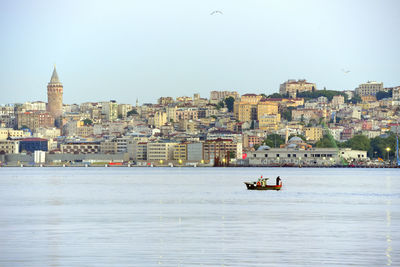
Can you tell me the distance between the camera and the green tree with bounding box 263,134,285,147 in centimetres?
16648

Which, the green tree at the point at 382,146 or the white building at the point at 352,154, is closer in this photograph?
the white building at the point at 352,154

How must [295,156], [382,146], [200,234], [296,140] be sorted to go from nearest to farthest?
[200,234] < [295,156] < [382,146] < [296,140]

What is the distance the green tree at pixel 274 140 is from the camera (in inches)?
6554

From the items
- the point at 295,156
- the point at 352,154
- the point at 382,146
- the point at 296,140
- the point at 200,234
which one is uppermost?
the point at 296,140

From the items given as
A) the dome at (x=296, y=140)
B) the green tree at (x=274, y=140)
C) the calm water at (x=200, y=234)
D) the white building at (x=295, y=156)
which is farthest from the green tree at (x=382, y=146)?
the calm water at (x=200, y=234)

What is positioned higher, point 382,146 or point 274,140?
point 274,140

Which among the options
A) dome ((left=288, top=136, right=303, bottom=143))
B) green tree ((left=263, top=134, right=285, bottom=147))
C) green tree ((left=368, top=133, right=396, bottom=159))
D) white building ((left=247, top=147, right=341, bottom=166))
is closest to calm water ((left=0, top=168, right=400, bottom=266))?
white building ((left=247, top=147, right=341, bottom=166))

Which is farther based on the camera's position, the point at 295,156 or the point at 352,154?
the point at 352,154

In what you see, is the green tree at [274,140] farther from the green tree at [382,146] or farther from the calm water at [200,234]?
the calm water at [200,234]

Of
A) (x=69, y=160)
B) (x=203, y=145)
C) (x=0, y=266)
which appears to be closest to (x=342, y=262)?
(x=0, y=266)

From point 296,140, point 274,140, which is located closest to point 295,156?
point 296,140

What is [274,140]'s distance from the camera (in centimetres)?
17388

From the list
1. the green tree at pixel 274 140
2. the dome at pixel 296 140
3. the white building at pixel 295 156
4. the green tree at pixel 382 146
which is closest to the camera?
the white building at pixel 295 156

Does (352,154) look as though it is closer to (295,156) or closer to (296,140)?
(295,156)
